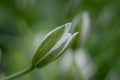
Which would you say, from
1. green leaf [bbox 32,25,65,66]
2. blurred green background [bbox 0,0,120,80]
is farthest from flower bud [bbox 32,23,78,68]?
blurred green background [bbox 0,0,120,80]

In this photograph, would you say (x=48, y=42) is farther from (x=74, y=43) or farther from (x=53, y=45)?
(x=74, y=43)

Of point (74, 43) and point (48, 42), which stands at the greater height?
point (48, 42)

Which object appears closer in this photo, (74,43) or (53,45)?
(53,45)

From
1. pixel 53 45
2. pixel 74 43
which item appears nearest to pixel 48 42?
pixel 53 45

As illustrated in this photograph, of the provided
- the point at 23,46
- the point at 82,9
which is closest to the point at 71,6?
the point at 82,9

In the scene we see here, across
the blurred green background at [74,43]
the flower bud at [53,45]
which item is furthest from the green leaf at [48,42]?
the blurred green background at [74,43]

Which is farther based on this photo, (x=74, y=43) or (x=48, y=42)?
(x=74, y=43)

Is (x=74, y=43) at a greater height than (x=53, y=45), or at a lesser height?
lesser

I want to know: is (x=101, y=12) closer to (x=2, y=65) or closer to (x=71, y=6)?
(x=71, y=6)
